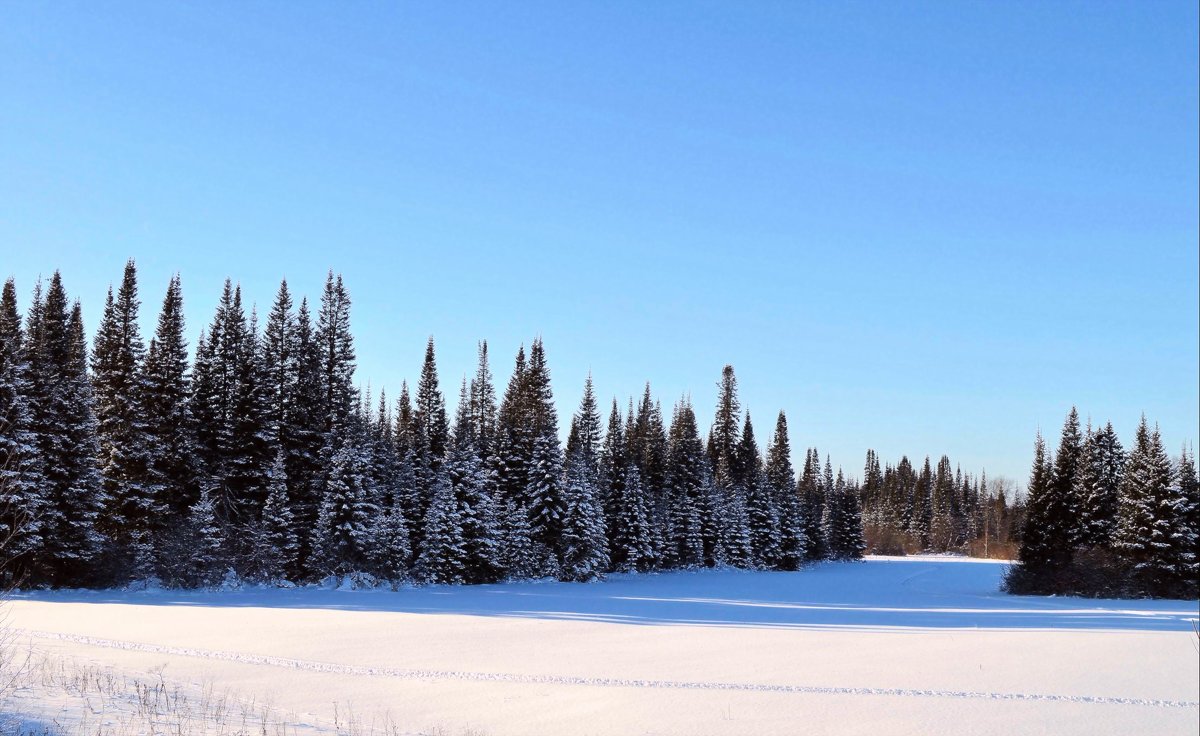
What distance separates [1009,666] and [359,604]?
959 inches

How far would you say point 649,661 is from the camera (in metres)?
18.9

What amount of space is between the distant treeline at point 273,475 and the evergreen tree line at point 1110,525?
89.8ft

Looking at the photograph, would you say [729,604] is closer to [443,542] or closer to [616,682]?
[443,542]

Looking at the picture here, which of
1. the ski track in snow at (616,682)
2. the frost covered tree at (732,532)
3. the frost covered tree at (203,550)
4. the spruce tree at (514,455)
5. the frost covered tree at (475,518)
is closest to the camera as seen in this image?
the ski track in snow at (616,682)

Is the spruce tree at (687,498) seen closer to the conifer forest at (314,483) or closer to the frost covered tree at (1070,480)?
the conifer forest at (314,483)

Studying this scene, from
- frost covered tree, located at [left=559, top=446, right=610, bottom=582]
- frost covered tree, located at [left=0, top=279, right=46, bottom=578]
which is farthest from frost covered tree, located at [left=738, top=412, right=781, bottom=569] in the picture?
frost covered tree, located at [left=0, top=279, right=46, bottom=578]

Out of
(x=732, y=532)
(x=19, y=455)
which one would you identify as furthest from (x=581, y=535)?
(x=19, y=455)

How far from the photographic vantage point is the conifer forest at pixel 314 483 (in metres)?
38.5

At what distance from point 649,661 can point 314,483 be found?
34.7 meters

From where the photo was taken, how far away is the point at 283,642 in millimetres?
20984

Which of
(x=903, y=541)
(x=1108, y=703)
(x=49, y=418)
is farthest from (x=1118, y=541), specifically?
(x=903, y=541)

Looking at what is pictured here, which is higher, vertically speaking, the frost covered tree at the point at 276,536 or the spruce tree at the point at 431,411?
the spruce tree at the point at 431,411

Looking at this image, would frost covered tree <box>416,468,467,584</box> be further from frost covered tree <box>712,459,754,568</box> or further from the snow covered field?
frost covered tree <box>712,459,754,568</box>

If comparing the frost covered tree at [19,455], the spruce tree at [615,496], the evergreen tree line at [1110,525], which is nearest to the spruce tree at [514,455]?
the spruce tree at [615,496]
